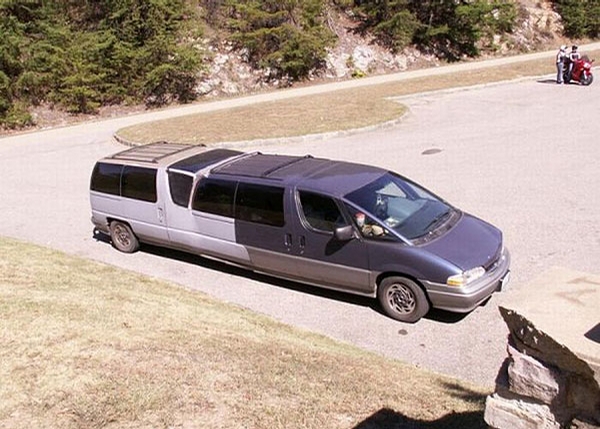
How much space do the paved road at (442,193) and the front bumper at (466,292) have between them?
29 cm

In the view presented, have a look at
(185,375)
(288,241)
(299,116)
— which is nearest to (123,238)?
(288,241)

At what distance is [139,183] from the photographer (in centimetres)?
980

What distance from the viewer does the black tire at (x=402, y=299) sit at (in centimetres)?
720

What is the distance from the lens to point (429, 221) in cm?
780

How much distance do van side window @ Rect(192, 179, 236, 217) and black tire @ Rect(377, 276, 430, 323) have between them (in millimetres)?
2632

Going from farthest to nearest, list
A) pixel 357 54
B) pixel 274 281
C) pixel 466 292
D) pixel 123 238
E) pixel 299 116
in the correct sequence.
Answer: pixel 357 54, pixel 299 116, pixel 123 238, pixel 274 281, pixel 466 292

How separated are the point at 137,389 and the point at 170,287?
3.89 m

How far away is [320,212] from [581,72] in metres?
19.9

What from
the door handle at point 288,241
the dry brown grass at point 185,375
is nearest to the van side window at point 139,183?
the door handle at point 288,241

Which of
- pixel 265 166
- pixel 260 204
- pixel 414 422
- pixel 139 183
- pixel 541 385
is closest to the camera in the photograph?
pixel 541 385

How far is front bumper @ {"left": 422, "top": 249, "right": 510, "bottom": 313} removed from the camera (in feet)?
22.7

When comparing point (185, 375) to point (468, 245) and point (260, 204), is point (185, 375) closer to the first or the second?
point (260, 204)

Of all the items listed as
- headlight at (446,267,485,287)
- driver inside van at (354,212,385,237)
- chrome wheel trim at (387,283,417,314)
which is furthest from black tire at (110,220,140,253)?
headlight at (446,267,485,287)

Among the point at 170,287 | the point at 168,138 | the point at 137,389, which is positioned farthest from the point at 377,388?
the point at 168,138
